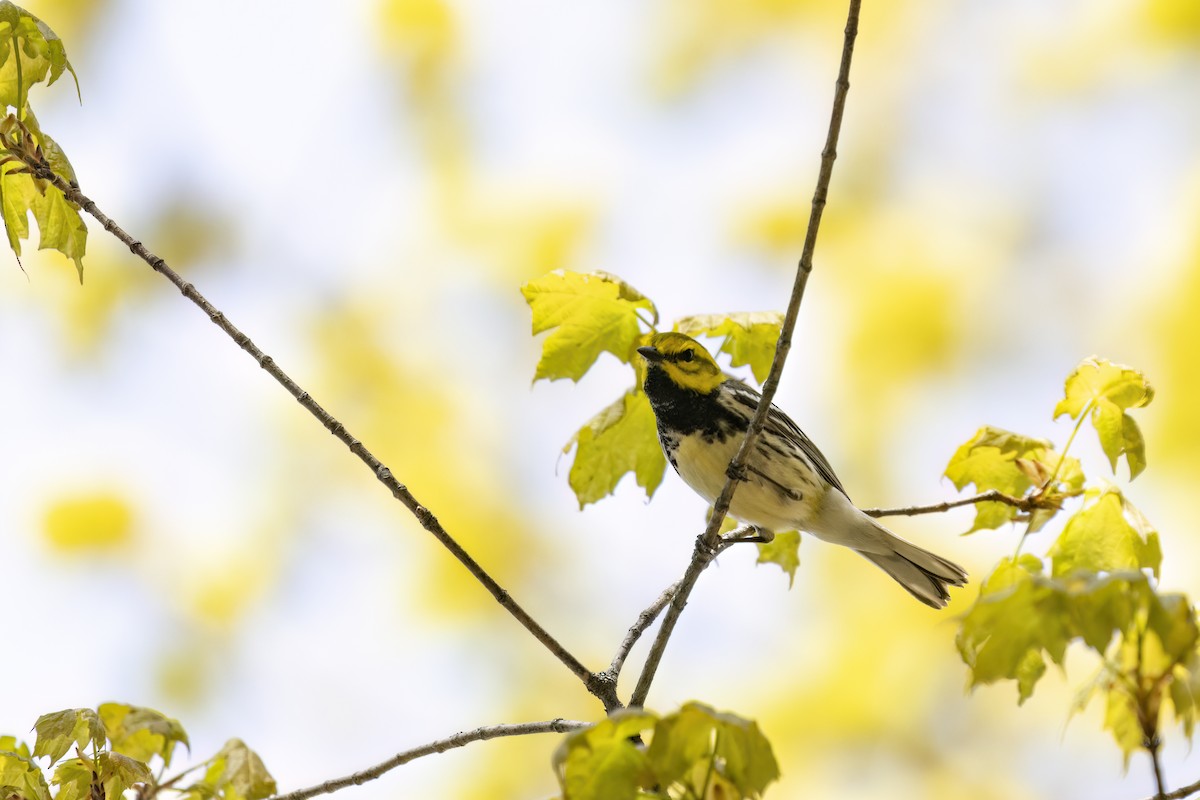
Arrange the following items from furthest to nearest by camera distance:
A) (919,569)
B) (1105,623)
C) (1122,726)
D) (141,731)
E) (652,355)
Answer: (919,569) < (652,355) < (141,731) < (1122,726) < (1105,623)

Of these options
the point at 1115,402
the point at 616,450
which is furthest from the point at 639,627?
the point at 1115,402

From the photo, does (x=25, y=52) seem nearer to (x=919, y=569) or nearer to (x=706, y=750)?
(x=706, y=750)

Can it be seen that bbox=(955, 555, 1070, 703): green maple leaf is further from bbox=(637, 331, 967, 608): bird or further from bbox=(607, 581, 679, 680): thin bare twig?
bbox=(637, 331, 967, 608): bird

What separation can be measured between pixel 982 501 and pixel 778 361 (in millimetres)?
582

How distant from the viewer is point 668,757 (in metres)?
1.14

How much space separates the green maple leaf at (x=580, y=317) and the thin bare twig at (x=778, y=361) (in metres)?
0.34

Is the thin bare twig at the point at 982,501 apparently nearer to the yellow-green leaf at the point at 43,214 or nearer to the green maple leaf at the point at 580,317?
the green maple leaf at the point at 580,317

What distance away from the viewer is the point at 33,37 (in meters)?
1.69

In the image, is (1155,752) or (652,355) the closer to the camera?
(1155,752)

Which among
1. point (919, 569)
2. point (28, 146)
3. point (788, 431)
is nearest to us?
point (28, 146)

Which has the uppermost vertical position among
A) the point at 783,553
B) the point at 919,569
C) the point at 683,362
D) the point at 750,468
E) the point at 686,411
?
the point at 683,362

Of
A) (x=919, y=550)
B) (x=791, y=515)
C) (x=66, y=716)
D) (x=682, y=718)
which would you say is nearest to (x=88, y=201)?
(x=66, y=716)

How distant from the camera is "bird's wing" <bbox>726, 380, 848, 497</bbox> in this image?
3.30 meters

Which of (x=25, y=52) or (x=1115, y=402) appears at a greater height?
(x=25, y=52)
